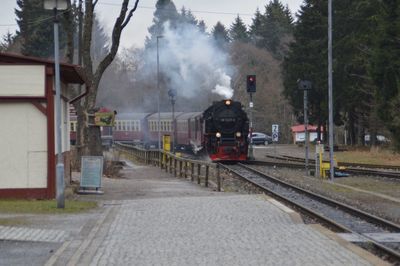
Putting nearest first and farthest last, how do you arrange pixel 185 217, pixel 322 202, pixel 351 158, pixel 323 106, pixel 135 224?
pixel 135 224 → pixel 185 217 → pixel 322 202 → pixel 351 158 → pixel 323 106

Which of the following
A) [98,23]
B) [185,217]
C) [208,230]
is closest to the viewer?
[208,230]

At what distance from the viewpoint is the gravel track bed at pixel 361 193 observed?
53.3 ft

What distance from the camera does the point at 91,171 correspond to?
18.4 m

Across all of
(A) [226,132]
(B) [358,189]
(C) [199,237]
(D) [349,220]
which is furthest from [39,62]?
(A) [226,132]

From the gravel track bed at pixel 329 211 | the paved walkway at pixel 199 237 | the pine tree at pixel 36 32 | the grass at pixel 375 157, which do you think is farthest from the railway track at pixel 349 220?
the pine tree at pixel 36 32

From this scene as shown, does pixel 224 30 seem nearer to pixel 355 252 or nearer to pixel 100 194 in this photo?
pixel 100 194

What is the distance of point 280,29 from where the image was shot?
341 feet

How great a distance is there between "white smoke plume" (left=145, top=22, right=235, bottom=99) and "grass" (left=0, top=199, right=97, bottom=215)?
33.5 meters

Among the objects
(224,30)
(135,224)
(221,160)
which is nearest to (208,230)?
(135,224)

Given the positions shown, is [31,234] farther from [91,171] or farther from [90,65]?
[90,65]

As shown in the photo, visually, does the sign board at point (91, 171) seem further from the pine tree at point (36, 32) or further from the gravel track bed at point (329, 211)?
the pine tree at point (36, 32)

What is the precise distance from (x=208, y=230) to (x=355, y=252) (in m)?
2.93

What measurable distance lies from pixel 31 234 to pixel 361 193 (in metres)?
11.9

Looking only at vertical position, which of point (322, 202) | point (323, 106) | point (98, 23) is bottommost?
point (322, 202)
